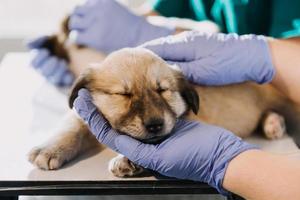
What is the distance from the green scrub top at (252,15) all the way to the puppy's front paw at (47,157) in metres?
0.59

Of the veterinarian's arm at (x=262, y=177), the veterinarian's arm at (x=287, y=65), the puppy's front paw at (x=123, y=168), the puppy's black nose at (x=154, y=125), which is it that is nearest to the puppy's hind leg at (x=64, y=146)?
the puppy's front paw at (x=123, y=168)

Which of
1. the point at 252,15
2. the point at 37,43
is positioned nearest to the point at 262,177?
the point at 252,15

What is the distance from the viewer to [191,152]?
2.85ft

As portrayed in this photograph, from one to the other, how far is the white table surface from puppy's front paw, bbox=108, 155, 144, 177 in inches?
0.5

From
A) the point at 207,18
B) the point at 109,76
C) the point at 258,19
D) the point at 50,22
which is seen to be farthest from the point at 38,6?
the point at 109,76

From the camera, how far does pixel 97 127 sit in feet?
3.06

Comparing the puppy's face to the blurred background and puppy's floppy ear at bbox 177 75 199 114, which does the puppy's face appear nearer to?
puppy's floppy ear at bbox 177 75 199 114

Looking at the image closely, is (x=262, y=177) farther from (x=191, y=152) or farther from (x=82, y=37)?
(x=82, y=37)

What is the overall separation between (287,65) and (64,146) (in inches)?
20.3

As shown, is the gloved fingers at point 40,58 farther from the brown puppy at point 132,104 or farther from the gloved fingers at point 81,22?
the brown puppy at point 132,104

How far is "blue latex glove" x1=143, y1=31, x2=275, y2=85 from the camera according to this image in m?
1.08

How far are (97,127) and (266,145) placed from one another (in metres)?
0.39

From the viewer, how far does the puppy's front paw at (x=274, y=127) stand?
3.67ft

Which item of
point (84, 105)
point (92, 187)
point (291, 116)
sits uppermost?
point (84, 105)
